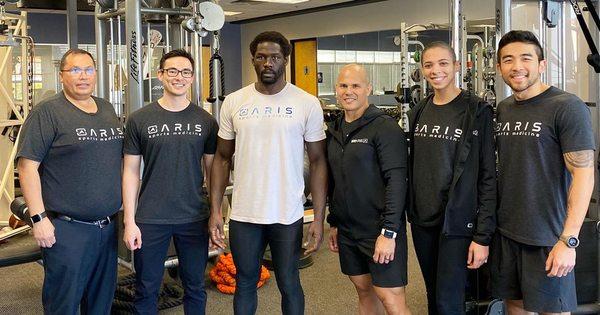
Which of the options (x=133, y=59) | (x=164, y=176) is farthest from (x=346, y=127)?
(x=133, y=59)

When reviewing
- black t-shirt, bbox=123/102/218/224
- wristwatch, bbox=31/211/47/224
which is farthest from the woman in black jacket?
wristwatch, bbox=31/211/47/224

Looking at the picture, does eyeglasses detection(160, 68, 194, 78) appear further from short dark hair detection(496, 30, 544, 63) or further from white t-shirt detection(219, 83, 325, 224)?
short dark hair detection(496, 30, 544, 63)

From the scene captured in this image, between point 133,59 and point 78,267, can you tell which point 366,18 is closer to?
point 133,59

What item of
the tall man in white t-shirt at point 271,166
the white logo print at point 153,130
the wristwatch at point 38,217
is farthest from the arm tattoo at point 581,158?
the wristwatch at point 38,217

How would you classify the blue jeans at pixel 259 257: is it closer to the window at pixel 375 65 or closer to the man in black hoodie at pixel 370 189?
the man in black hoodie at pixel 370 189

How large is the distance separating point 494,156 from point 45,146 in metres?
1.70

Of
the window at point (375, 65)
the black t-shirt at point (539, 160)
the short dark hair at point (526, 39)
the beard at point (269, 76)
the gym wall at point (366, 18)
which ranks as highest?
the gym wall at point (366, 18)

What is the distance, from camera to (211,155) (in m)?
2.60

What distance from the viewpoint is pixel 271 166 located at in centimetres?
241

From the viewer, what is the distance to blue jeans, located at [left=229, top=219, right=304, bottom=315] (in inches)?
97.1

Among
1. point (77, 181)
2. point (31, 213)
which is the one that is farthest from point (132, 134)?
point (31, 213)

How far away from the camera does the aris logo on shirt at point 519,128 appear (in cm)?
204

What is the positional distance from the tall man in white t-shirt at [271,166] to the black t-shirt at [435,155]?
1.38 feet

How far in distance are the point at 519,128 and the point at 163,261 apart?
1543 mm
